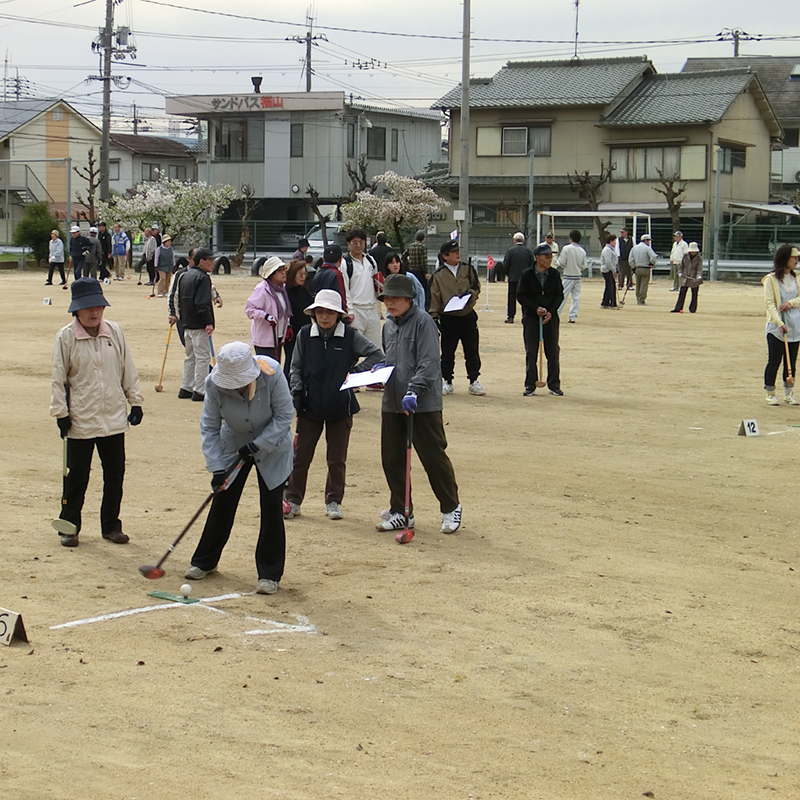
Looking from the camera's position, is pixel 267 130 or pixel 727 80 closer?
pixel 727 80

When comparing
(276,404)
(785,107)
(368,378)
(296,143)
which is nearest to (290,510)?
(368,378)

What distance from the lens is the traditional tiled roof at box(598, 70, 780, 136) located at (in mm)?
49147

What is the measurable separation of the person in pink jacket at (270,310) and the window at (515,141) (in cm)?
4237

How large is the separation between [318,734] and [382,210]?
44771 mm

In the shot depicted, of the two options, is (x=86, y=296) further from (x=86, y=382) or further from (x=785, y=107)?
(x=785, y=107)

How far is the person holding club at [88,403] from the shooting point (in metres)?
7.72

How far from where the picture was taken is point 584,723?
5.09 m

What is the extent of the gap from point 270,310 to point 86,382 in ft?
13.3

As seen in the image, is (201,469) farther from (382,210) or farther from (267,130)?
(267,130)

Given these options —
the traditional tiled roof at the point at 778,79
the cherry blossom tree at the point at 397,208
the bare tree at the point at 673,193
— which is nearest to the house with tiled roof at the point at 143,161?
the cherry blossom tree at the point at 397,208

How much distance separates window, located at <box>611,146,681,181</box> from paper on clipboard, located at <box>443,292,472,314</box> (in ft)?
123

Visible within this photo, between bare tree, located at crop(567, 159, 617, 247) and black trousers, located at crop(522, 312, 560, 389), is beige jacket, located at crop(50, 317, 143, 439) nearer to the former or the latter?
black trousers, located at crop(522, 312, 560, 389)

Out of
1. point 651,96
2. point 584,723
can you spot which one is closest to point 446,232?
point 651,96

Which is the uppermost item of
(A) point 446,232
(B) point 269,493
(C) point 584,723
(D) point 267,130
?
(D) point 267,130
